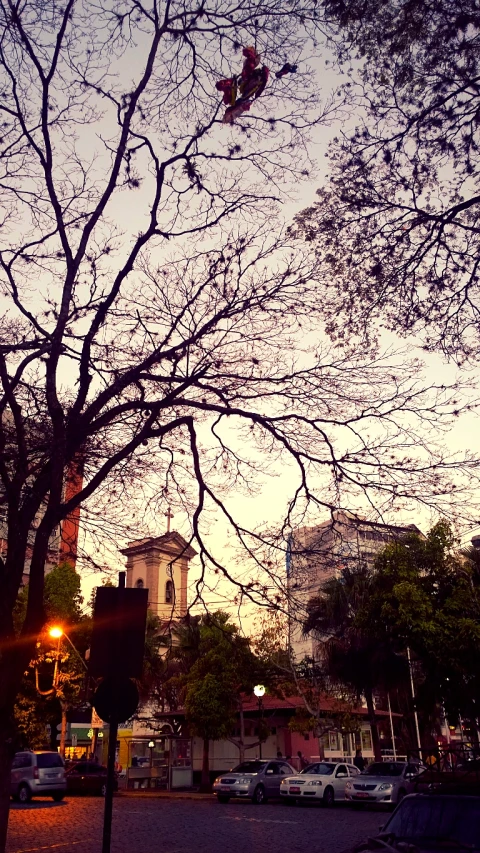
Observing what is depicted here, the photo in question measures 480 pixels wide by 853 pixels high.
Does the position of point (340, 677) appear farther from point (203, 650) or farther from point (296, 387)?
point (296, 387)

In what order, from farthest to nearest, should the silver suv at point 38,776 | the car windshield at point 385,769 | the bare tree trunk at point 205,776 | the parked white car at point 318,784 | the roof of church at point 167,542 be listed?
the bare tree trunk at point 205,776 → the silver suv at point 38,776 → the parked white car at point 318,784 → the car windshield at point 385,769 → the roof of church at point 167,542

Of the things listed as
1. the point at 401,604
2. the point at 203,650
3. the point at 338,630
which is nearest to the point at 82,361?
the point at 401,604

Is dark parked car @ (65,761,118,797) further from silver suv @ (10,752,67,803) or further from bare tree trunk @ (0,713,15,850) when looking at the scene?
bare tree trunk @ (0,713,15,850)

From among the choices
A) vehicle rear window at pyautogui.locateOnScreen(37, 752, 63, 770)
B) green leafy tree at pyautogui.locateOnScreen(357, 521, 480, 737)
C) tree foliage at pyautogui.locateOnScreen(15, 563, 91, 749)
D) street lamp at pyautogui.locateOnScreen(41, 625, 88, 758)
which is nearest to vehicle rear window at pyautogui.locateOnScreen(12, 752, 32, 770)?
vehicle rear window at pyautogui.locateOnScreen(37, 752, 63, 770)

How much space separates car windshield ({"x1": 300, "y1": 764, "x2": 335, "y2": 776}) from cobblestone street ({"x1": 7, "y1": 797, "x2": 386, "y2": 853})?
1299 mm

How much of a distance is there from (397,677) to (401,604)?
14.5ft

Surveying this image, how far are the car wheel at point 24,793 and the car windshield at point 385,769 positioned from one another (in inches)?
464

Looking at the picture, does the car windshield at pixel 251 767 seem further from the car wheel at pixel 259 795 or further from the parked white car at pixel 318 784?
the parked white car at pixel 318 784

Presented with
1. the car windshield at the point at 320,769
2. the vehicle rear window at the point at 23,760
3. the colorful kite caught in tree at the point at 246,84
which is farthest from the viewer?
the vehicle rear window at the point at 23,760

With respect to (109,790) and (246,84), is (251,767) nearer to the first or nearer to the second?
(109,790)

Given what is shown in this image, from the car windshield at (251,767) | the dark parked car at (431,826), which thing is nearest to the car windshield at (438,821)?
the dark parked car at (431,826)

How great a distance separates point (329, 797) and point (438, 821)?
64.3ft

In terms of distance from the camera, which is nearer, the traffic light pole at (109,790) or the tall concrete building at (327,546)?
the traffic light pole at (109,790)

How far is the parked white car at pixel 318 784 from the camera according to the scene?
76.5ft
